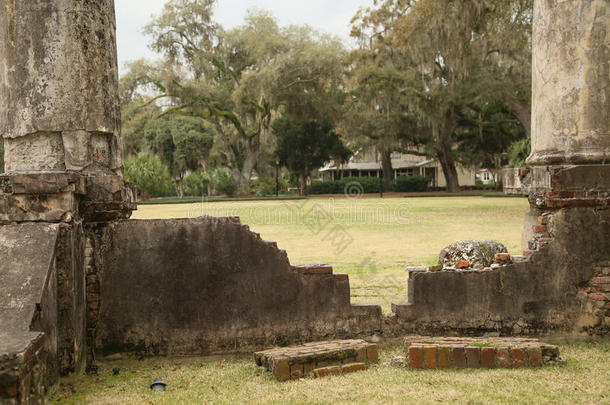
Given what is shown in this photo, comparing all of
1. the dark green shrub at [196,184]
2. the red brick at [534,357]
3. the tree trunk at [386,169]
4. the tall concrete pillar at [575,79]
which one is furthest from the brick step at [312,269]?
the tree trunk at [386,169]

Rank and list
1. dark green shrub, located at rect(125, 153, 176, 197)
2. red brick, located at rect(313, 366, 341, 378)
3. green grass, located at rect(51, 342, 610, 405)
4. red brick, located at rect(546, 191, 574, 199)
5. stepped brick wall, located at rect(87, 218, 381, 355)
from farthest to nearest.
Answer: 1. dark green shrub, located at rect(125, 153, 176, 197)
2. red brick, located at rect(546, 191, 574, 199)
3. stepped brick wall, located at rect(87, 218, 381, 355)
4. red brick, located at rect(313, 366, 341, 378)
5. green grass, located at rect(51, 342, 610, 405)

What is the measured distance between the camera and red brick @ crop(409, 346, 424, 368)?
375 cm

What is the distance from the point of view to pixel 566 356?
4012 millimetres

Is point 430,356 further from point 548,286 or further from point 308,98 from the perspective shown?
point 308,98

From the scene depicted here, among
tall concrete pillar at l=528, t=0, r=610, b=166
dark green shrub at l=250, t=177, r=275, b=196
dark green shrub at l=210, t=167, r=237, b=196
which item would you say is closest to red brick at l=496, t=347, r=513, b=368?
tall concrete pillar at l=528, t=0, r=610, b=166

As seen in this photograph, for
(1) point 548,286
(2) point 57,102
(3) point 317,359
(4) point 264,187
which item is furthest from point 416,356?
(4) point 264,187

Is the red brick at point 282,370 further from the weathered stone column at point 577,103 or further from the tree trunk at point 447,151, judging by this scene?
the tree trunk at point 447,151

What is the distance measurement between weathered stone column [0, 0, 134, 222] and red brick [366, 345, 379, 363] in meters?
2.24

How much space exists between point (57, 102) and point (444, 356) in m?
3.41

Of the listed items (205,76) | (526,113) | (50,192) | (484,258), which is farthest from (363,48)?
(50,192)

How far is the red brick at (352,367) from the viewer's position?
3724 millimetres

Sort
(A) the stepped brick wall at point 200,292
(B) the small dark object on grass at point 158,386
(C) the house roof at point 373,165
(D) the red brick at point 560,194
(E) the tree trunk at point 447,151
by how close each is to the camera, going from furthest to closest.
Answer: (C) the house roof at point 373,165
(E) the tree trunk at point 447,151
(D) the red brick at point 560,194
(A) the stepped brick wall at point 200,292
(B) the small dark object on grass at point 158,386

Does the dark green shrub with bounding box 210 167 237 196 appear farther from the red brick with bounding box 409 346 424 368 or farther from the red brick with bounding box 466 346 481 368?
the red brick with bounding box 466 346 481 368

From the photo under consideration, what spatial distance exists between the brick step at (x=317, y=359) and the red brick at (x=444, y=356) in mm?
467
